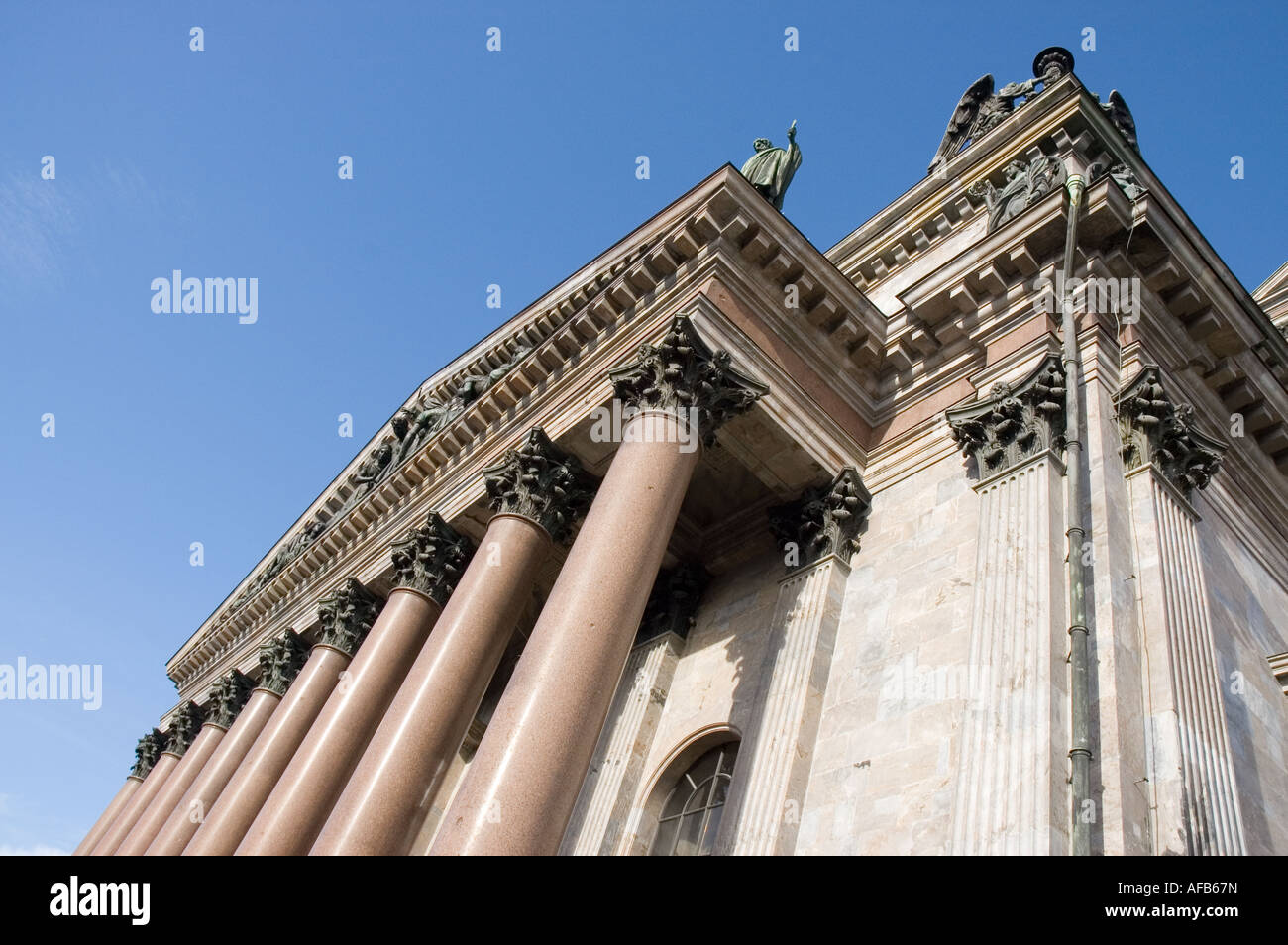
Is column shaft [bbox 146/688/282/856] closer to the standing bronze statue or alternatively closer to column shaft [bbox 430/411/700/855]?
column shaft [bbox 430/411/700/855]

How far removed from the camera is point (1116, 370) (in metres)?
10.1

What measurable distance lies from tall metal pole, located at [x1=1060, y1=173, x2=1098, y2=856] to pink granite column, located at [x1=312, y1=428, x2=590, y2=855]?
620 cm

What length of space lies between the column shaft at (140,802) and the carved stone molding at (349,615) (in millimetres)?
10919

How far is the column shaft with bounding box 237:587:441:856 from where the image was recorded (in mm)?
13064

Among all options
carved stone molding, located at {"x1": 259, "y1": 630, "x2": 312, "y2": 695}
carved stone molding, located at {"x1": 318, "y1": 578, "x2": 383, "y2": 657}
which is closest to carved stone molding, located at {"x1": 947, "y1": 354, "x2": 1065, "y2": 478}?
carved stone molding, located at {"x1": 318, "y1": 578, "x2": 383, "y2": 657}

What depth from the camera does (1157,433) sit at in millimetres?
9336

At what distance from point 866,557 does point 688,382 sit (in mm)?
2881

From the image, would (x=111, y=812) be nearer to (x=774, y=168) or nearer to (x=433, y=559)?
(x=433, y=559)

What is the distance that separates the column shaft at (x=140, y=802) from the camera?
2470 cm

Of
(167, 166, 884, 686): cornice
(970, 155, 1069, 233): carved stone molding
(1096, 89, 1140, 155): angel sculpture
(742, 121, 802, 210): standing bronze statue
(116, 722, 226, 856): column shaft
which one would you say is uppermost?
(1096, 89, 1140, 155): angel sculpture

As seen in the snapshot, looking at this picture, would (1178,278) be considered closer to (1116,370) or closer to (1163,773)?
(1116,370)

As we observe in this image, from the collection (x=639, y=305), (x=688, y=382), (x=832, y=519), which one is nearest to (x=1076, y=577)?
(x=832, y=519)

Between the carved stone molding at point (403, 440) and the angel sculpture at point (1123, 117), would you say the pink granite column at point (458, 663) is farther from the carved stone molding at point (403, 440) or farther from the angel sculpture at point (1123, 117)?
the angel sculpture at point (1123, 117)
